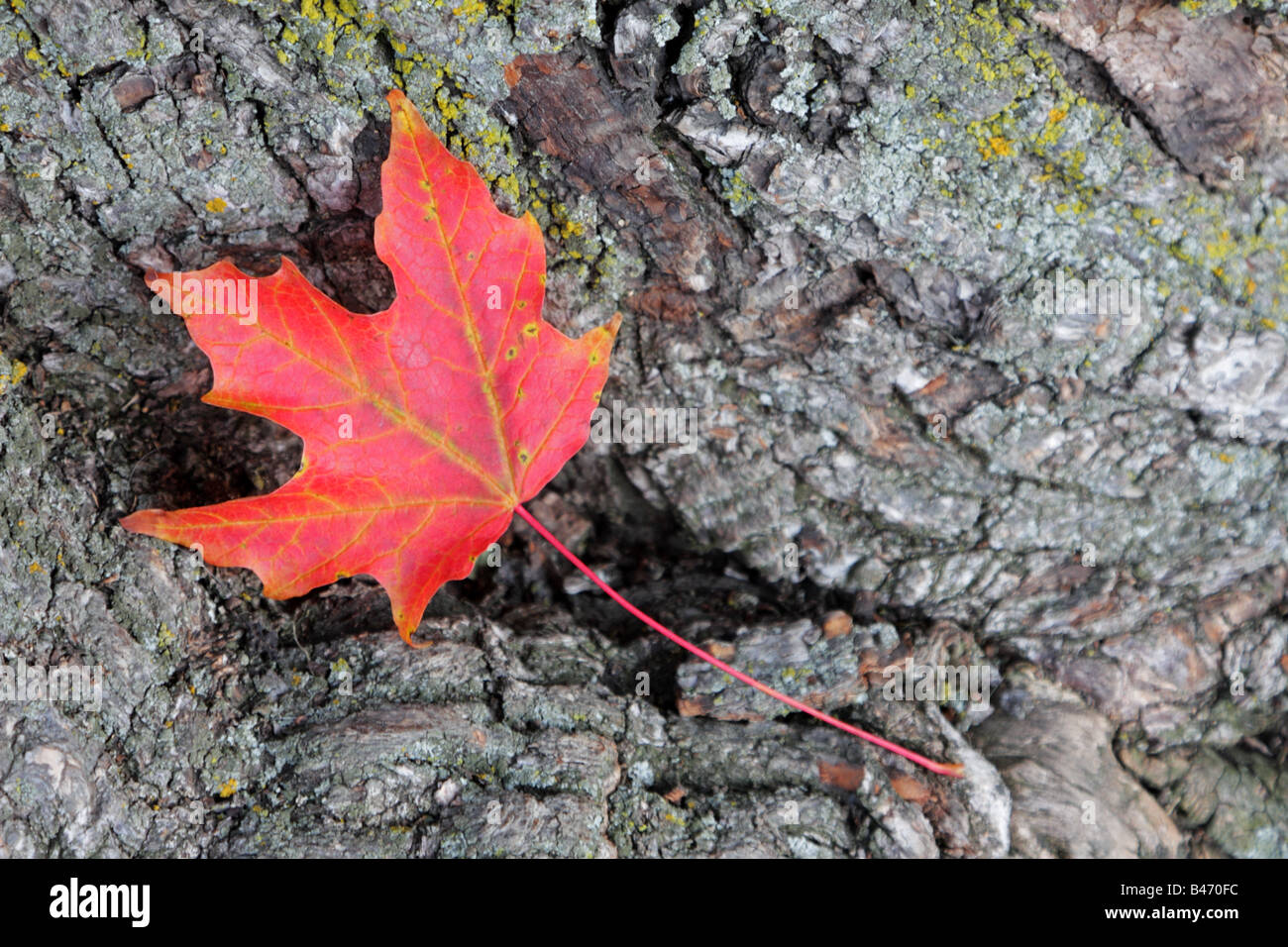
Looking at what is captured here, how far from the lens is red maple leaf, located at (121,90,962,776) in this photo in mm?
1838

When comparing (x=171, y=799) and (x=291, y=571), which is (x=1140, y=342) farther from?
(x=171, y=799)

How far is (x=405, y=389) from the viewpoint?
197 centimetres

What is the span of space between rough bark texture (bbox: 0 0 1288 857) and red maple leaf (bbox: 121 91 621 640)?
24 cm

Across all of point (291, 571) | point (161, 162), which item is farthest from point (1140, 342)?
point (161, 162)

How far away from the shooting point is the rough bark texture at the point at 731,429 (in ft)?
6.26

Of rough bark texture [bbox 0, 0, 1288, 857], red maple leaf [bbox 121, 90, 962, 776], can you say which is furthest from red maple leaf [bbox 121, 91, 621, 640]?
rough bark texture [bbox 0, 0, 1288, 857]

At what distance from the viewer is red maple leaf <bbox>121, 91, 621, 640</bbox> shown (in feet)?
6.03

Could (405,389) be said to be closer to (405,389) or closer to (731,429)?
(405,389)

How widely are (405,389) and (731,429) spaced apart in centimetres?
90

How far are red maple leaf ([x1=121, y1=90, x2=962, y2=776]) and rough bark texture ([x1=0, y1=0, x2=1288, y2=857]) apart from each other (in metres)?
0.24

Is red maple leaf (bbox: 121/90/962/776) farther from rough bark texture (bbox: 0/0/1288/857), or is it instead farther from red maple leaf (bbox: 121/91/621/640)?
rough bark texture (bbox: 0/0/1288/857)

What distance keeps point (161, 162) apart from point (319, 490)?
0.81 meters

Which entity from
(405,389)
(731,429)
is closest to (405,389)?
(405,389)

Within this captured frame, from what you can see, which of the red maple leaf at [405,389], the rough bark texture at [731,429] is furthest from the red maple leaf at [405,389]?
the rough bark texture at [731,429]
